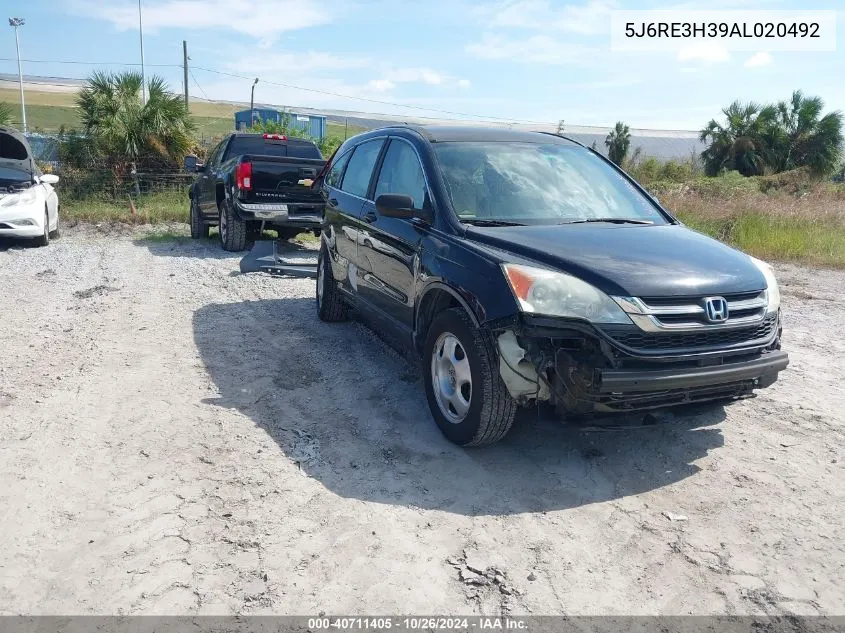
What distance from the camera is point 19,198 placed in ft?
37.1

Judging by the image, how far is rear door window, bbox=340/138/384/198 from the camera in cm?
583

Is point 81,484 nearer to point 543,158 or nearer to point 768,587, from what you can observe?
point 768,587

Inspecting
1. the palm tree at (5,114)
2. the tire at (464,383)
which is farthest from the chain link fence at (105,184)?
the tire at (464,383)

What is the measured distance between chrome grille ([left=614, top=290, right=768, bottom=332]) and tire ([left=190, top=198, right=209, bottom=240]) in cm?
1068

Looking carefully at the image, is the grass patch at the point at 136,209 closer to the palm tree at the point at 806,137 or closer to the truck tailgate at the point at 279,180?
the truck tailgate at the point at 279,180

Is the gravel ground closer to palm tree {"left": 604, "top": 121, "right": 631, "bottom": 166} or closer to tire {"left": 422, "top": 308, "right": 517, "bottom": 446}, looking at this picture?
tire {"left": 422, "top": 308, "right": 517, "bottom": 446}

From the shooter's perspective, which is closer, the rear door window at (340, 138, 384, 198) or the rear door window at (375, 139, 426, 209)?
the rear door window at (375, 139, 426, 209)

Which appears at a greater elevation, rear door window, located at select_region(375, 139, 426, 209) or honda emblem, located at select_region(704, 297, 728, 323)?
rear door window, located at select_region(375, 139, 426, 209)

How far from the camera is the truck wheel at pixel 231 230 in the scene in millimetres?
11102

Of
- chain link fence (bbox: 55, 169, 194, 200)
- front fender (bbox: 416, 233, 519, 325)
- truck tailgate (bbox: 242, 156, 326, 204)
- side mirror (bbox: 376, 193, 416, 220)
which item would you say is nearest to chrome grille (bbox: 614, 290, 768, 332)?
front fender (bbox: 416, 233, 519, 325)

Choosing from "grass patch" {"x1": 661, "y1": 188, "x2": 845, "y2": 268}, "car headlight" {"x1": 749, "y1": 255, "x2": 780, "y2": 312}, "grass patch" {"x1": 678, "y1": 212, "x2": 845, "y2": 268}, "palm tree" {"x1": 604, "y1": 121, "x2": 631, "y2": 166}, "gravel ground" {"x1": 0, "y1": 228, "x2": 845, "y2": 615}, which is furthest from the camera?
"palm tree" {"x1": 604, "y1": 121, "x2": 631, "y2": 166}

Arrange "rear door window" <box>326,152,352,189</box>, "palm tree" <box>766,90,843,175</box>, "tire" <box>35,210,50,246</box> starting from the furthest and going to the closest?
"palm tree" <box>766,90,843,175</box> < "tire" <box>35,210,50,246</box> < "rear door window" <box>326,152,352,189</box>

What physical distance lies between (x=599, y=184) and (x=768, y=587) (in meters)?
2.97

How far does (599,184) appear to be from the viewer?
200 inches
